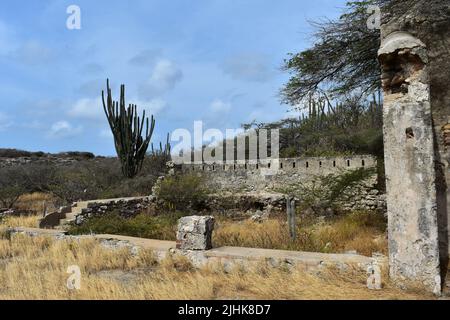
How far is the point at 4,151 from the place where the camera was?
41.2 metres

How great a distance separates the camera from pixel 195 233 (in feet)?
23.7

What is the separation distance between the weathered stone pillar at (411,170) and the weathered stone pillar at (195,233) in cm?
316

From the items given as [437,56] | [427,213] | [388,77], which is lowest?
[427,213]

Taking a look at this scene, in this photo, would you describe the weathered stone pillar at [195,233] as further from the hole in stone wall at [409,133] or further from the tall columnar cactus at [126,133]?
the tall columnar cactus at [126,133]

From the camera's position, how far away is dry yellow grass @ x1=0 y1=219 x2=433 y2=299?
5109mm

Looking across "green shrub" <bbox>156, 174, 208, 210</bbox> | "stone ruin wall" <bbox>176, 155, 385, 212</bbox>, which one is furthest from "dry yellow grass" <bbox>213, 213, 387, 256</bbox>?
"green shrub" <bbox>156, 174, 208, 210</bbox>

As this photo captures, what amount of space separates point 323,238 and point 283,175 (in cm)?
989

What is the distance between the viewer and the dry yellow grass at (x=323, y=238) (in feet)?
26.1

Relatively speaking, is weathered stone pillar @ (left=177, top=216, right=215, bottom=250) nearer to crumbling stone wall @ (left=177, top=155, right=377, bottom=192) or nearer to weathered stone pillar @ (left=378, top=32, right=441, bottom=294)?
weathered stone pillar @ (left=378, top=32, right=441, bottom=294)

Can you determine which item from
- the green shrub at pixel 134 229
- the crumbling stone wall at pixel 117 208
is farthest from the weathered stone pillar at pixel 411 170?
the crumbling stone wall at pixel 117 208
